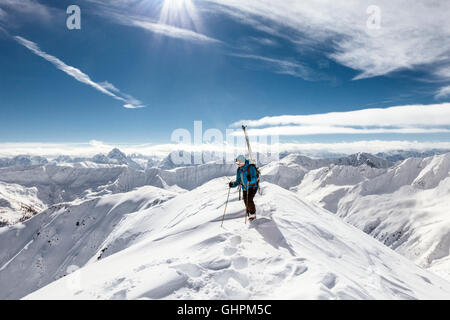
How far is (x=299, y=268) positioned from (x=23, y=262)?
10491 cm

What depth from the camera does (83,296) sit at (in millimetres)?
7500

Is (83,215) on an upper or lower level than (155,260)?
lower

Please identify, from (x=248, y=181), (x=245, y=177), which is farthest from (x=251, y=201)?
(x=245, y=177)

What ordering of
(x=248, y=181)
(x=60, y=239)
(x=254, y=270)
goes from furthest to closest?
(x=60, y=239), (x=248, y=181), (x=254, y=270)

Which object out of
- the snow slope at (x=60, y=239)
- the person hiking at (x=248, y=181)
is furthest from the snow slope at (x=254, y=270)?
the snow slope at (x=60, y=239)

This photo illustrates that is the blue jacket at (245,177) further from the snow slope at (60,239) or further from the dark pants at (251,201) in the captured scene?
the snow slope at (60,239)

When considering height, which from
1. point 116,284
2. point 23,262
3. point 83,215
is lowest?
point 23,262

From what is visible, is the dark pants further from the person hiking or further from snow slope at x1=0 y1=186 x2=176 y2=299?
snow slope at x1=0 y1=186 x2=176 y2=299

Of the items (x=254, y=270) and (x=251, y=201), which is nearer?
(x=254, y=270)

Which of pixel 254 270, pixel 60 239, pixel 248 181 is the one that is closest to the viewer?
pixel 254 270

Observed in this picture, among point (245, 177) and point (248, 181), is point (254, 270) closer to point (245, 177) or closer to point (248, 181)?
point (248, 181)
